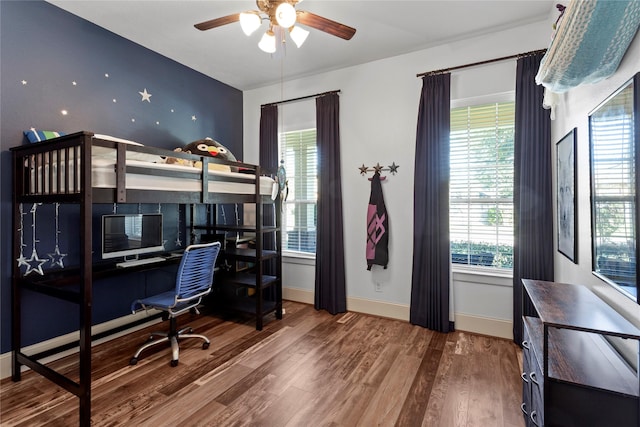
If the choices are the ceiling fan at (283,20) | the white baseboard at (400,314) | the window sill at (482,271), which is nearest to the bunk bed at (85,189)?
the ceiling fan at (283,20)

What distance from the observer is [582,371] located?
122 cm

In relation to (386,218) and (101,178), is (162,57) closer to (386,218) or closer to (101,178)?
(101,178)

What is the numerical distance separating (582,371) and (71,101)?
3711 millimetres

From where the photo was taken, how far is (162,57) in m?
3.29

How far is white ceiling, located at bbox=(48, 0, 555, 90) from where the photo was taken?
2.44 m

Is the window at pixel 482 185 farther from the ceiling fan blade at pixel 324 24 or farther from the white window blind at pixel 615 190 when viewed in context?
the ceiling fan blade at pixel 324 24

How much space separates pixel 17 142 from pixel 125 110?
904 millimetres

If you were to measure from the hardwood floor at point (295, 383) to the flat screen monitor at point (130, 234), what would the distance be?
0.82 m

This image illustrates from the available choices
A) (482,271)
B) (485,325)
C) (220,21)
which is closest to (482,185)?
(482,271)

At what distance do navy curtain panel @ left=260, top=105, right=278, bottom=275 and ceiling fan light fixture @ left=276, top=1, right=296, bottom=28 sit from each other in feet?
7.07

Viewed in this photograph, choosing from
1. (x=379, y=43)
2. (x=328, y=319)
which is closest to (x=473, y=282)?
(x=328, y=319)

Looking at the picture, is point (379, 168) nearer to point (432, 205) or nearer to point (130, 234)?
point (432, 205)

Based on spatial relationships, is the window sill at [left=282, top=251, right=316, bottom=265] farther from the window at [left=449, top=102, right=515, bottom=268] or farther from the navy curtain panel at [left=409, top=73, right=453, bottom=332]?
the window at [left=449, top=102, right=515, bottom=268]

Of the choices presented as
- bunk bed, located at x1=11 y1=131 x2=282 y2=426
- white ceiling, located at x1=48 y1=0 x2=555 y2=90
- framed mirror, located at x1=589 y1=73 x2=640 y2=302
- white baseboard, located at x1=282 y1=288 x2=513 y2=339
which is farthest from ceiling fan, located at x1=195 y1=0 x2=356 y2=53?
white baseboard, located at x1=282 y1=288 x2=513 y2=339
